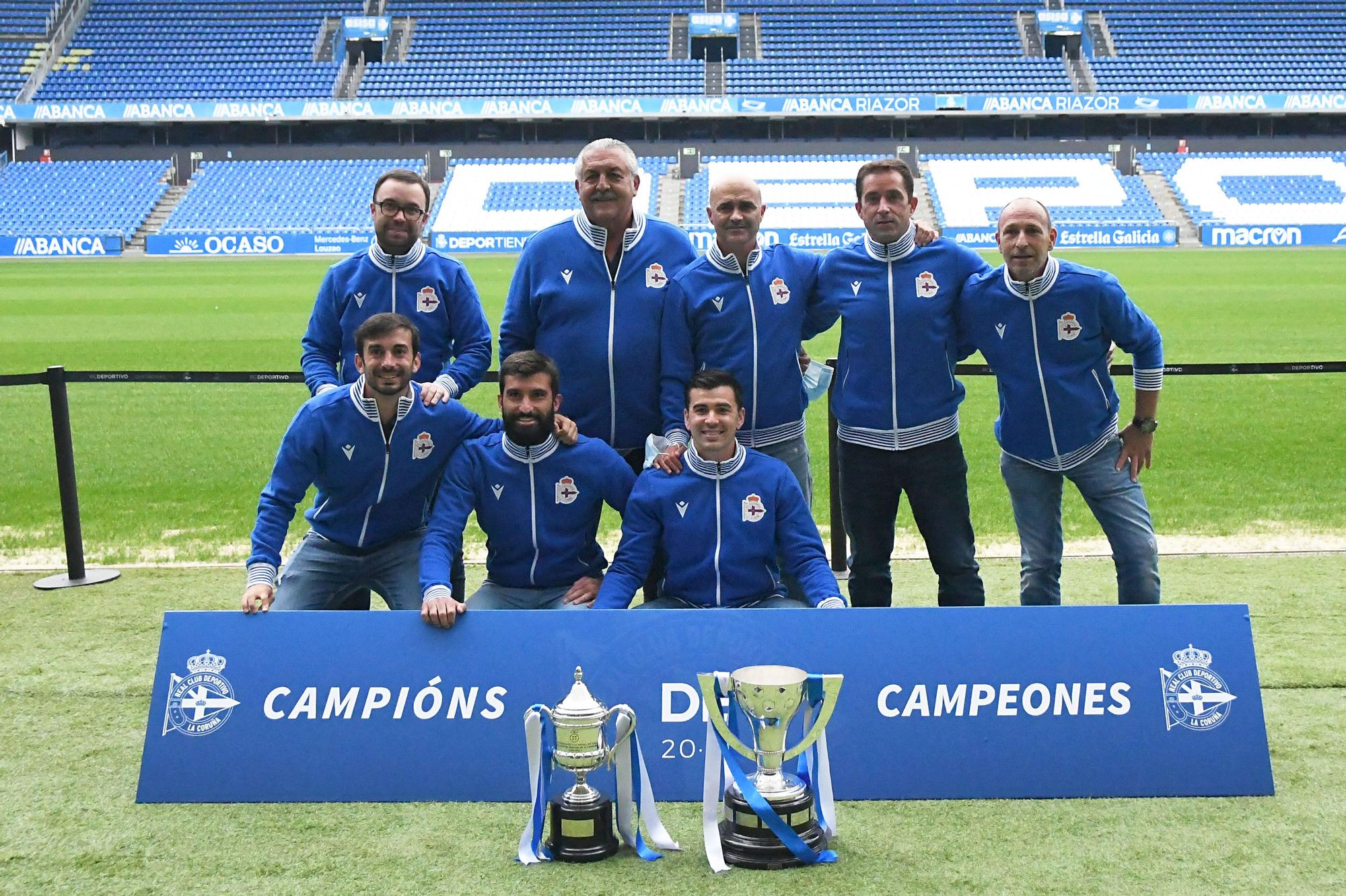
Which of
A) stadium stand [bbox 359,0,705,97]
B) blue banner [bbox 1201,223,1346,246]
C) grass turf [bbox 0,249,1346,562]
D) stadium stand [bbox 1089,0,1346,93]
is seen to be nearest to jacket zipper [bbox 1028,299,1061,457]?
grass turf [bbox 0,249,1346,562]

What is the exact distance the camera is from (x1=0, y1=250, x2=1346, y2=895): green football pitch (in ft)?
9.86

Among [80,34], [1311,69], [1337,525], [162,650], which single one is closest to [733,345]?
[162,650]

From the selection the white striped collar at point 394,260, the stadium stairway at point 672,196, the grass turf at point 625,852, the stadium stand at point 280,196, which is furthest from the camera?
the stadium stairway at point 672,196

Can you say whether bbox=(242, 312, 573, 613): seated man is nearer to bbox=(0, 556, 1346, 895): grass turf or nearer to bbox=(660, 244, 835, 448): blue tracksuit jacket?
bbox=(660, 244, 835, 448): blue tracksuit jacket

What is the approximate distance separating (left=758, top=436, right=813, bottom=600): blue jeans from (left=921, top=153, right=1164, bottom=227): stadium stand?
32668mm

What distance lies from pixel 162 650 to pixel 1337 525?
6.25m

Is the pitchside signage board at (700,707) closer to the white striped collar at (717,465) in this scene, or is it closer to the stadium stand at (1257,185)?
the white striped collar at (717,465)

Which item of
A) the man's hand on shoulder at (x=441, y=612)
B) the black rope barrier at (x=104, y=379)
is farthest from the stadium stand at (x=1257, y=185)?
the man's hand on shoulder at (x=441, y=612)

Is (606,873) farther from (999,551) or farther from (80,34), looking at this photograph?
(80,34)

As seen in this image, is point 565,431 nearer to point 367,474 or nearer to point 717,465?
point 717,465

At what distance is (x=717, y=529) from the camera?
3.91 m

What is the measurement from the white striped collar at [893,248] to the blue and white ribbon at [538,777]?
6.85 ft

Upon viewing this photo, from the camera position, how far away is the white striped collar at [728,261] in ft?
14.0

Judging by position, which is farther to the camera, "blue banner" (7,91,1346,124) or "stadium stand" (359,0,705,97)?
"stadium stand" (359,0,705,97)
